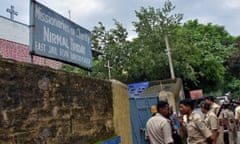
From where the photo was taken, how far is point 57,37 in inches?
180

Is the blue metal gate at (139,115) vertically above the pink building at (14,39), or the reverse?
the pink building at (14,39)

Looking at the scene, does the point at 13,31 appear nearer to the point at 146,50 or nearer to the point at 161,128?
the point at 146,50

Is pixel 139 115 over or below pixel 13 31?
below

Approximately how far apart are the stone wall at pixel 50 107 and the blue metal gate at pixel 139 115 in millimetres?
2431

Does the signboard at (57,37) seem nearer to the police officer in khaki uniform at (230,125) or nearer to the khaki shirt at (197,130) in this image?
the khaki shirt at (197,130)

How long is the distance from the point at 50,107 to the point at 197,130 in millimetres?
2570

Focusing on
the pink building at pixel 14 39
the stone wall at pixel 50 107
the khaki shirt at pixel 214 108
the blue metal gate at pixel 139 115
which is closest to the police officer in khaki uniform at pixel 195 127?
the stone wall at pixel 50 107

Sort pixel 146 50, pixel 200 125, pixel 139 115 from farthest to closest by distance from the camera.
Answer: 1. pixel 146 50
2. pixel 139 115
3. pixel 200 125

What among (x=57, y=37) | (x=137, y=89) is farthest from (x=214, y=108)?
(x=137, y=89)

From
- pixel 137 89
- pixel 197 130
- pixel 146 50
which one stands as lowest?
pixel 197 130

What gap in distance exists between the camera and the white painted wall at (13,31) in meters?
13.9

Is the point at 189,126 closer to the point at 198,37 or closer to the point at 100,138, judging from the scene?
the point at 100,138

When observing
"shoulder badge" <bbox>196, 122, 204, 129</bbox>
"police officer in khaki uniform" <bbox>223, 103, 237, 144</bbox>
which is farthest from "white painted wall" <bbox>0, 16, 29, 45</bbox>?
"shoulder badge" <bbox>196, 122, 204, 129</bbox>

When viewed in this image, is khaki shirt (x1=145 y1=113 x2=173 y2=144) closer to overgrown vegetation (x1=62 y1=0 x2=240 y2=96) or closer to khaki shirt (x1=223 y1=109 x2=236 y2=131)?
khaki shirt (x1=223 y1=109 x2=236 y2=131)
